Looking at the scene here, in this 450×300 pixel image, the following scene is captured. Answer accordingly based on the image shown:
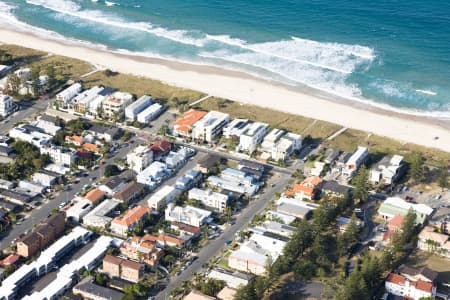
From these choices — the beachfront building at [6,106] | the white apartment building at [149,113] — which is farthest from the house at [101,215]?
the beachfront building at [6,106]

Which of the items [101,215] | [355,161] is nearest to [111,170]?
[101,215]

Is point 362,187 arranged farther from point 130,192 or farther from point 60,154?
point 60,154

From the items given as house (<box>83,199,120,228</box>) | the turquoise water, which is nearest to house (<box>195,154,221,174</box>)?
house (<box>83,199,120,228</box>)

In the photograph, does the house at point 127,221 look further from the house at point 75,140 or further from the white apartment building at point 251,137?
the white apartment building at point 251,137

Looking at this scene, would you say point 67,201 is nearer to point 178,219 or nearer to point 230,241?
point 178,219

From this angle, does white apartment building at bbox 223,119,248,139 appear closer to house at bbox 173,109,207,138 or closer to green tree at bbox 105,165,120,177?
house at bbox 173,109,207,138

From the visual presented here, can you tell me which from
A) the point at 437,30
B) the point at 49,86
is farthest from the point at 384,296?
the point at 437,30
